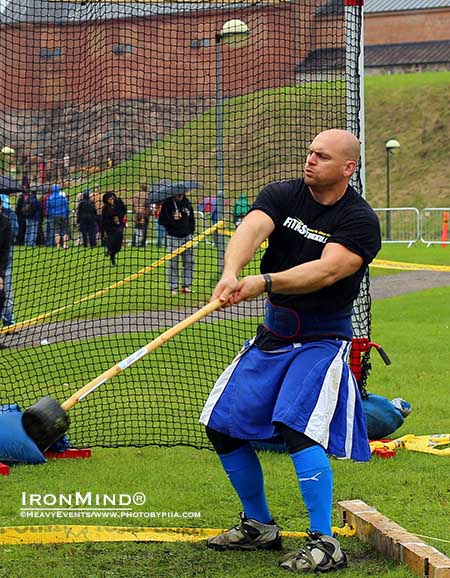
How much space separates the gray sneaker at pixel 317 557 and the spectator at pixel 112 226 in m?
11.1

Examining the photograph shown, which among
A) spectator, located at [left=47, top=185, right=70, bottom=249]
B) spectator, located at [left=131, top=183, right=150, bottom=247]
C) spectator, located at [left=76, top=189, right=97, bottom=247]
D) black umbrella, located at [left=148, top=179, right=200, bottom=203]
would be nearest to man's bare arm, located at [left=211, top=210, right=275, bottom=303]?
black umbrella, located at [left=148, top=179, right=200, bottom=203]

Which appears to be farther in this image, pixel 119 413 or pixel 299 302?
pixel 119 413

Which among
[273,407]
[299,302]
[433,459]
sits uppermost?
[299,302]

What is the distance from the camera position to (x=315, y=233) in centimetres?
565

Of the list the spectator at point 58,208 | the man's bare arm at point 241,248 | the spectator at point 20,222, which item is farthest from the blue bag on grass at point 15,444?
the spectator at point 58,208

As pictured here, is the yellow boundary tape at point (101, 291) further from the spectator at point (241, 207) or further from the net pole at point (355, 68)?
the net pole at point (355, 68)

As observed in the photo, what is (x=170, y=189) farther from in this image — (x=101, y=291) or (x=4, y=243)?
(x=4, y=243)

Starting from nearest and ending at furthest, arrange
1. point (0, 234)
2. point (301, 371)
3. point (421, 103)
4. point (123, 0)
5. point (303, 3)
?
1. point (301, 371)
2. point (123, 0)
3. point (303, 3)
4. point (0, 234)
5. point (421, 103)

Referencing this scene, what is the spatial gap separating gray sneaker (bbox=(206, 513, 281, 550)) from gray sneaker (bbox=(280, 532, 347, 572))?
1.02 feet

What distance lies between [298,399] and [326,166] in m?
1.13

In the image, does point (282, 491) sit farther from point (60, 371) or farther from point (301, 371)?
point (60, 371)

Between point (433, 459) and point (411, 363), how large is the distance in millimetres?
4119

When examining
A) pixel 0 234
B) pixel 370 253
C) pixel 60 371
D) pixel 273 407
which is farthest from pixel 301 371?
pixel 0 234

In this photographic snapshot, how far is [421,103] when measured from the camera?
5925cm
